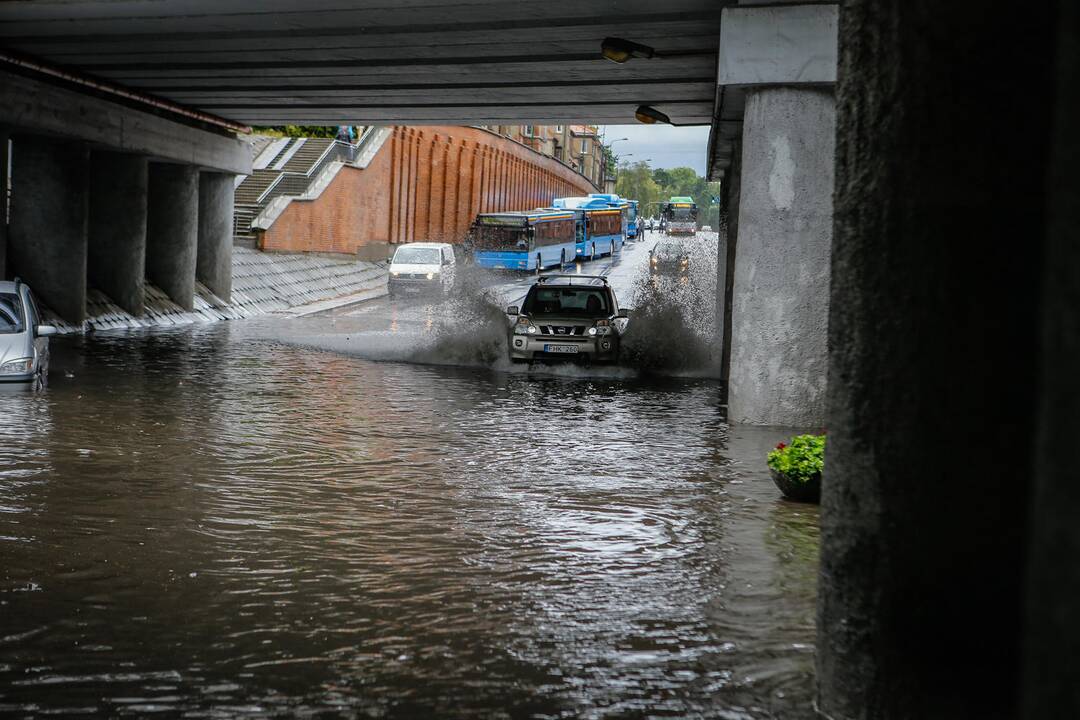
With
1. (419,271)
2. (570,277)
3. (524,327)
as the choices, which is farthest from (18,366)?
(419,271)

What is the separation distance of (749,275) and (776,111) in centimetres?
189

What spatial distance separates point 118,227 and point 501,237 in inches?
1042

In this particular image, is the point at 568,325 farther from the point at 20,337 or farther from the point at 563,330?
the point at 20,337

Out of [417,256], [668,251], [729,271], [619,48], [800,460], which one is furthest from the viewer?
[668,251]

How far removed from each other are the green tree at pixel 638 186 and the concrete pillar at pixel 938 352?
16375cm

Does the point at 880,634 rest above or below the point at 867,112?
below

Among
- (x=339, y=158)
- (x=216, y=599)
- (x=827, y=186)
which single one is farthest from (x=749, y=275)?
(x=339, y=158)

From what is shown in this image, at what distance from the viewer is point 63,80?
23.2 metres

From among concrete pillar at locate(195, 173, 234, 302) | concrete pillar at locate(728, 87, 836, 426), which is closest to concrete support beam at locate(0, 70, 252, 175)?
concrete pillar at locate(195, 173, 234, 302)

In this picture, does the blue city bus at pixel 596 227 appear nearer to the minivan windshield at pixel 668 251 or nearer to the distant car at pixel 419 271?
the minivan windshield at pixel 668 251

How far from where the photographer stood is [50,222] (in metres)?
26.1

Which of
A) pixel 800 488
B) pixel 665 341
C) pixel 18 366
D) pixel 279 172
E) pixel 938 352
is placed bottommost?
pixel 800 488

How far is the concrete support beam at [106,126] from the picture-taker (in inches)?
863

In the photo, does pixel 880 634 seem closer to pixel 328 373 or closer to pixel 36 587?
pixel 36 587
